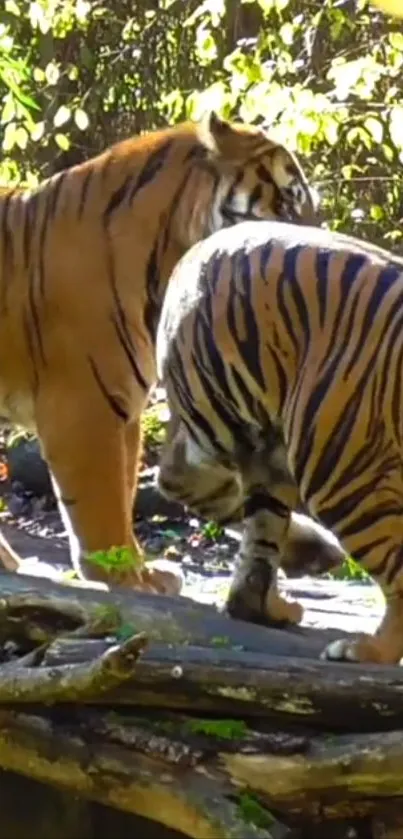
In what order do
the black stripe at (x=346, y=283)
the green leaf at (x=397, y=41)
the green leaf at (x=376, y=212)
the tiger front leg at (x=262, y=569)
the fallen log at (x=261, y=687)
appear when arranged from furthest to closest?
the green leaf at (x=376, y=212), the green leaf at (x=397, y=41), the tiger front leg at (x=262, y=569), the black stripe at (x=346, y=283), the fallen log at (x=261, y=687)

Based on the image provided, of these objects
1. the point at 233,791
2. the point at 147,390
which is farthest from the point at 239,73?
the point at 233,791

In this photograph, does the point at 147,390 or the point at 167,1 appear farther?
the point at 167,1

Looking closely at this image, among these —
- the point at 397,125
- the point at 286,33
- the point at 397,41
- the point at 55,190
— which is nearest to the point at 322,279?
the point at 55,190

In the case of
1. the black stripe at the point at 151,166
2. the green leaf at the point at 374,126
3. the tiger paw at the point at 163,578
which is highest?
the black stripe at the point at 151,166

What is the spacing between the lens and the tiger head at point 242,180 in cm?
489

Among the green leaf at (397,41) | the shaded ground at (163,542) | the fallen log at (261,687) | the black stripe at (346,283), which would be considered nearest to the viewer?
the fallen log at (261,687)

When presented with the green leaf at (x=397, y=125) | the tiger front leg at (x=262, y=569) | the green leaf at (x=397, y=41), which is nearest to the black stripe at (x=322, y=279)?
the tiger front leg at (x=262, y=569)

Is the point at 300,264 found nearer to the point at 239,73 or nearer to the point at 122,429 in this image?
the point at 122,429

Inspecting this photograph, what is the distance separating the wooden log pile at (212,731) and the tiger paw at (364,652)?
0.23ft

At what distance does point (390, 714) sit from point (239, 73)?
13.3 feet

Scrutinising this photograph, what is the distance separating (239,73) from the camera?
657 cm

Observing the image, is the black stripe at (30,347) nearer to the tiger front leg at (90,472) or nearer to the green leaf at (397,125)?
the tiger front leg at (90,472)

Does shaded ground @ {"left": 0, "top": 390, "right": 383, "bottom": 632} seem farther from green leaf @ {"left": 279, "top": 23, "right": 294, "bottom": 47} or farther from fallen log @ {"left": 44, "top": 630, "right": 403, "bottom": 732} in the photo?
green leaf @ {"left": 279, "top": 23, "right": 294, "bottom": 47}

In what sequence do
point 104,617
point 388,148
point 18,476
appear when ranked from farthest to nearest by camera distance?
point 18,476, point 388,148, point 104,617
